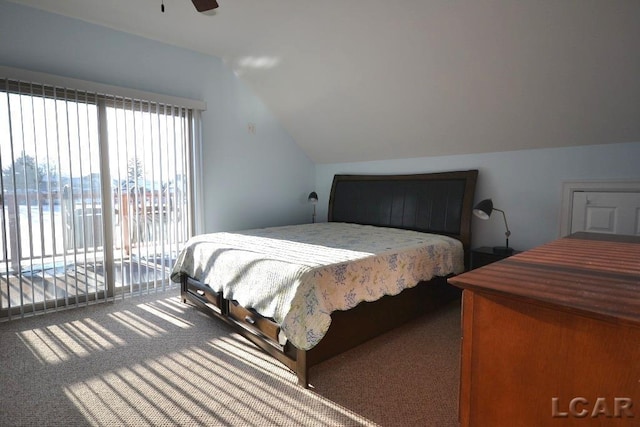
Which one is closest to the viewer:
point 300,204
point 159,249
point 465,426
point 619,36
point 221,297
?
point 465,426

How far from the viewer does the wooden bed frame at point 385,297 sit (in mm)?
2025

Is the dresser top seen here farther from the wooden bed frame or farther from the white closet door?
the white closet door

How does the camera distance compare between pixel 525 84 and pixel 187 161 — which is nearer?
pixel 525 84

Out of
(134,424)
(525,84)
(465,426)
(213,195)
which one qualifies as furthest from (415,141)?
(134,424)

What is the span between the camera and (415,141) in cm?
364

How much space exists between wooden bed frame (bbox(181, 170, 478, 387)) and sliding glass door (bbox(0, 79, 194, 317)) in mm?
724

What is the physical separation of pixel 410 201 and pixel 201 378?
2.69 meters

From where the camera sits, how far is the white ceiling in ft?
6.99

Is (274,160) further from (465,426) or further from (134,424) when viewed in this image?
(465,426)

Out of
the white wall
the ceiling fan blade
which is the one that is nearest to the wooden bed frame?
the white wall

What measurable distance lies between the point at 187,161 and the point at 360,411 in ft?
9.66

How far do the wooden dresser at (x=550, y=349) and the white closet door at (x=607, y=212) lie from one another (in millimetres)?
2094

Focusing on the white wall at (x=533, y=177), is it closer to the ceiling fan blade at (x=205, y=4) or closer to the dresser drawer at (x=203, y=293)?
the dresser drawer at (x=203, y=293)

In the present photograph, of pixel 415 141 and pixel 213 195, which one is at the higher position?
pixel 415 141
